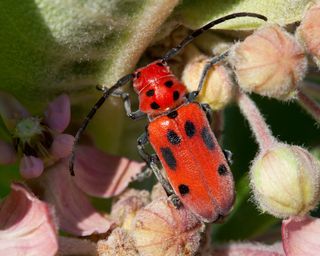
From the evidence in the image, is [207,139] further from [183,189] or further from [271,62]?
[271,62]

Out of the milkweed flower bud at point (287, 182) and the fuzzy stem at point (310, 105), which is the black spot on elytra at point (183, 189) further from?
the fuzzy stem at point (310, 105)

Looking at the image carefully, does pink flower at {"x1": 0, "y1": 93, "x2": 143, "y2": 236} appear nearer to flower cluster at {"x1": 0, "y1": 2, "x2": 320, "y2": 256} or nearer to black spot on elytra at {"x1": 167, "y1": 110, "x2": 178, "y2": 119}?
flower cluster at {"x1": 0, "y1": 2, "x2": 320, "y2": 256}

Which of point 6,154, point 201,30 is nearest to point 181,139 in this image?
point 201,30

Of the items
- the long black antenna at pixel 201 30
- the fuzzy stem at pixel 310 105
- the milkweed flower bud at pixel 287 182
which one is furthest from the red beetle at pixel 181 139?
the fuzzy stem at pixel 310 105

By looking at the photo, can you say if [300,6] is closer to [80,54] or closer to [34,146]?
[80,54]

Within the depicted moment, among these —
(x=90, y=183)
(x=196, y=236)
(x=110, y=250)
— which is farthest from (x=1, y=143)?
(x=196, y=236)
